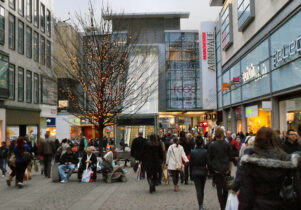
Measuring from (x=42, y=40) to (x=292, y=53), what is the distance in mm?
24164

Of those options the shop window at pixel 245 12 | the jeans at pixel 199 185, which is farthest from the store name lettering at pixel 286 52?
the jeans at pixel 199 185

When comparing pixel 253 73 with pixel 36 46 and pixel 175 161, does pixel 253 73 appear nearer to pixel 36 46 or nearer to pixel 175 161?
pixel 175 161

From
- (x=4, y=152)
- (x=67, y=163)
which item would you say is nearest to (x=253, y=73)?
(x=67, y=163)

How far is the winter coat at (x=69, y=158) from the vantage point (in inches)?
559

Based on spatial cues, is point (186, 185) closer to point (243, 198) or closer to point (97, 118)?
point (97, 118)

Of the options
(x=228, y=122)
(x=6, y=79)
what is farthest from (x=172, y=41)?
(x=6, y=79)

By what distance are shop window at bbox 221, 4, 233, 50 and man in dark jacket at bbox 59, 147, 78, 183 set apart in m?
22.1

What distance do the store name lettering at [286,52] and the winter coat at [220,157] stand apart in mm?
12000

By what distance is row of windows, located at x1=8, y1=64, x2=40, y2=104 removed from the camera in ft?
93.6

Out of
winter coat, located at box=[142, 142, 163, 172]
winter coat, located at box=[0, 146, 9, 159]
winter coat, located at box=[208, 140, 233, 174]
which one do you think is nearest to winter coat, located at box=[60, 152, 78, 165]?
winter coat, located at box=[0, 146, 9, 159]

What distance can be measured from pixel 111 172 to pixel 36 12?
24.7 meters

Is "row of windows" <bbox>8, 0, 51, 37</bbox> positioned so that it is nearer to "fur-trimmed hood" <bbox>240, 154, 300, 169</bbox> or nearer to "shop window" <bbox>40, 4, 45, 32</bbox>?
"shop window" <bbox>40, 4, 45, 32</bbox>

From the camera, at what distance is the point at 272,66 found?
72.7 ft

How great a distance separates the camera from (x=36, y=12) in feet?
111
